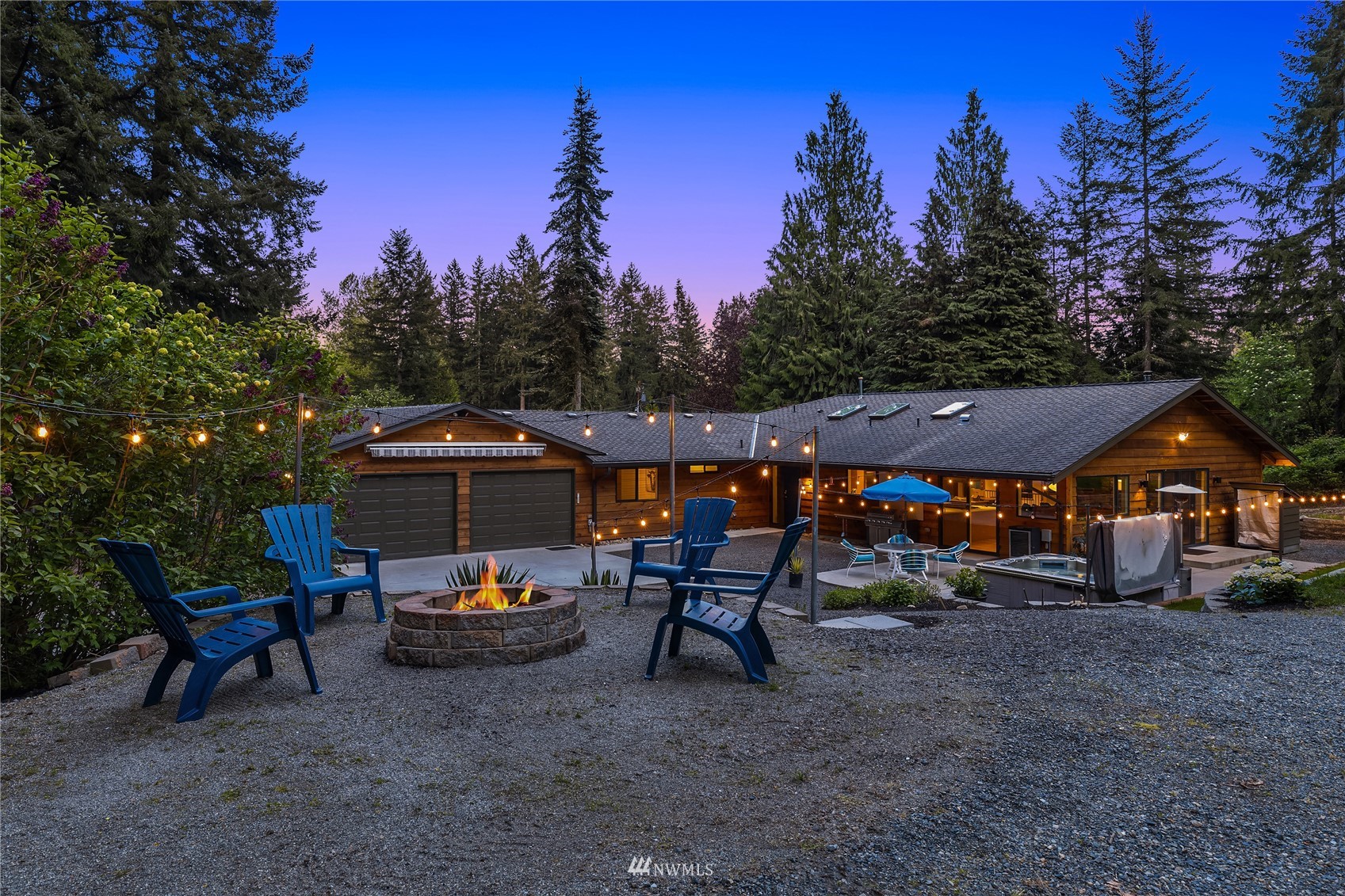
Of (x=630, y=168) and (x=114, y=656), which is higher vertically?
(x=630, y=168)

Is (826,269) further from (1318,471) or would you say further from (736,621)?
(736,621)

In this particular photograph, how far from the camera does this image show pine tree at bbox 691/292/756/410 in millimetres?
42491

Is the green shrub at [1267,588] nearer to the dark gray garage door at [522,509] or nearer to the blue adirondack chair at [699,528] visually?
the blue adirondack chair at [699,528]

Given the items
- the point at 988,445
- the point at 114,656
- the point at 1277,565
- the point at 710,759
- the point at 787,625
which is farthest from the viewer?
the point at 988,445

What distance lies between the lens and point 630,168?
2884cm

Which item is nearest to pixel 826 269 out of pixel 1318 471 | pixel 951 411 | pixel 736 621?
pixel 951 411

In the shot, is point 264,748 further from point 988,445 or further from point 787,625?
point 988,445

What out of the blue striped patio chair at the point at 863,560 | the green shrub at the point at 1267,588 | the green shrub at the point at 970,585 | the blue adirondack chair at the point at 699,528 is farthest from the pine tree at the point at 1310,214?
the blue adirondack chair at the point at 699,528

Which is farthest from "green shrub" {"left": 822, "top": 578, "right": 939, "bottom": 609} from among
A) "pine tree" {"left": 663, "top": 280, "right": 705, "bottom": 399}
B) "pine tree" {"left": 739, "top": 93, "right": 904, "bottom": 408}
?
"pine tree" {"left": 663, "top": 280, "right": 705, "bottom": 399}

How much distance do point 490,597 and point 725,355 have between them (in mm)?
39611

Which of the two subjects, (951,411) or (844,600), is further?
(951,411)

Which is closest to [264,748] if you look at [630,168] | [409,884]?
[409,884]

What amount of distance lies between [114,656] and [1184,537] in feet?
58.3

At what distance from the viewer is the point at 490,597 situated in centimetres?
613
